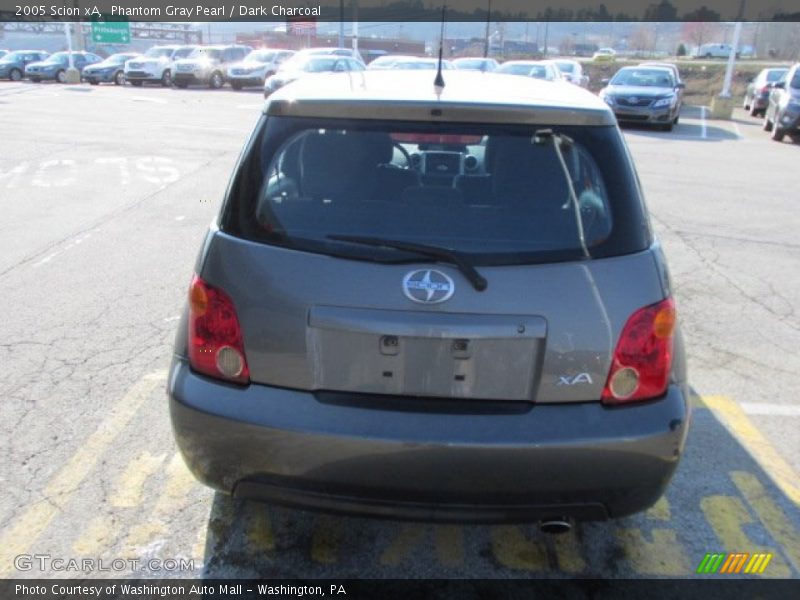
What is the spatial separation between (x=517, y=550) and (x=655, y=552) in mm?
551

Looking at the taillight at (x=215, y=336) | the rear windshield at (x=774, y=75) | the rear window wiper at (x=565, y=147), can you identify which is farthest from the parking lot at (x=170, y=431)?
the rear windshield at (x=774, y=75)

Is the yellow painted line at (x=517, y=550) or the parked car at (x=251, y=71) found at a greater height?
the yellow painted line at (x=517, y=550)

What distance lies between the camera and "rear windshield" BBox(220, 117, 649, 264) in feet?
7.34

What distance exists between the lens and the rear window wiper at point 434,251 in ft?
6.98

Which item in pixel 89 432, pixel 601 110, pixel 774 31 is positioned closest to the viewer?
pixel 601 110

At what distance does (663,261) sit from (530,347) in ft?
2.09

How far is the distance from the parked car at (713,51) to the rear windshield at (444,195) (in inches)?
3034

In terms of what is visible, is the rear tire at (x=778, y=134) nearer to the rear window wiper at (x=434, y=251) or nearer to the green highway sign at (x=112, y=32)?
the rear window wiper at (x=434, y=251)

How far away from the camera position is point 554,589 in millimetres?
2504

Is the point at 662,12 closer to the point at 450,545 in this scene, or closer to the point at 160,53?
the point at 160,53

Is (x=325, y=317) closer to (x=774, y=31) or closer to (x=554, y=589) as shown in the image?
(x=554, y=589)

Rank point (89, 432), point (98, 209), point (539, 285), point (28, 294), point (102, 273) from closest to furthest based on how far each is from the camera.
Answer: point (539, 285) → point (89, 432) → point (28, 294) → point (102, 273) → point (98, 209)

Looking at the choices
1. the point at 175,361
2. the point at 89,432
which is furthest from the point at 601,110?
the point at 89,432

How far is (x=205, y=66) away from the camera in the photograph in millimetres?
29641
